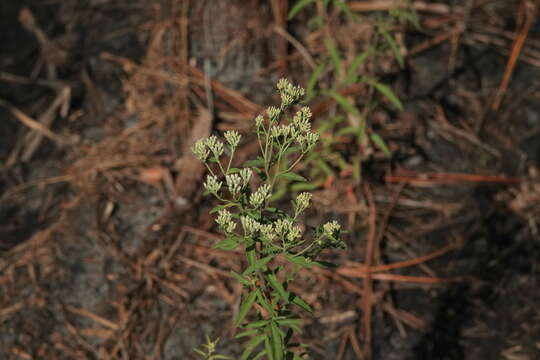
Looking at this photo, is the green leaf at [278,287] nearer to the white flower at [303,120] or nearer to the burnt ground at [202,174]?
the white flower at [303,120]

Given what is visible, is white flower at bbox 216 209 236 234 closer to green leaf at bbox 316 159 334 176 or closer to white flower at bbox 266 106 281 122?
white flower at bbox 266 106 281 122

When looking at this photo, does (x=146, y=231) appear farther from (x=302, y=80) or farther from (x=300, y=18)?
(x=300, y=18)

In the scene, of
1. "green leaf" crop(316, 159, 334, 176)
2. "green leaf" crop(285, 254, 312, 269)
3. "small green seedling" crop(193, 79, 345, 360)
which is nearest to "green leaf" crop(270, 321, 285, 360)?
"small green seedling" crop(193, 79, 345, 360)

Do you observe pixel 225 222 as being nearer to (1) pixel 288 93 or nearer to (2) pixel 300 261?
(2) pixel 300 261

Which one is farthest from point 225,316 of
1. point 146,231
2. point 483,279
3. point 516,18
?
point 516,18

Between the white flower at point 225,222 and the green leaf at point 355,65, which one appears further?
the green leaf at point 355,65

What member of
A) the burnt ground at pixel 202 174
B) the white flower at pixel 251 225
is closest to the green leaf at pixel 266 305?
the white flower at pixel 251 225

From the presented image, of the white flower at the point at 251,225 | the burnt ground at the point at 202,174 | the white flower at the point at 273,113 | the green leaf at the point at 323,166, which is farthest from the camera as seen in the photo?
the green leaf at the point at 323,166
